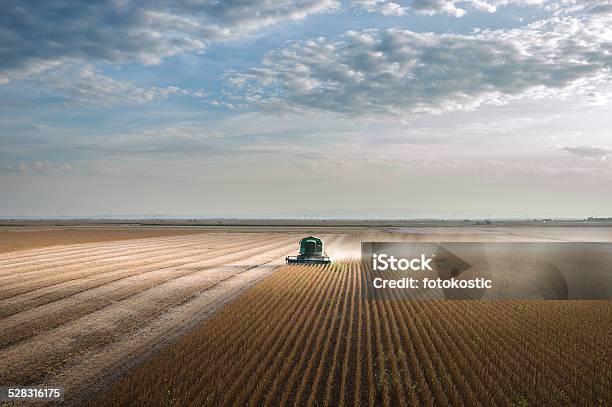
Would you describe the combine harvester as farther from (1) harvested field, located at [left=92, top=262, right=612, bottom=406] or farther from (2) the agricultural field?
(1) harvested field, located at [left=92, top=262, right=612, bottom=406]

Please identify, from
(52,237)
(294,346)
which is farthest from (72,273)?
(52,237)

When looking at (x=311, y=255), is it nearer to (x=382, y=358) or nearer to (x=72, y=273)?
(x=72, y=273)

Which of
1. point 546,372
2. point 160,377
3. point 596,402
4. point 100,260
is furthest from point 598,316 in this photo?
point 100,260

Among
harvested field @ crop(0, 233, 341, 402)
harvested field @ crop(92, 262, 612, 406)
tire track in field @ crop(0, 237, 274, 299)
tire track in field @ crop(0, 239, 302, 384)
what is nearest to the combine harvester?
harvested field @ crop(0, 233, 341, 402)

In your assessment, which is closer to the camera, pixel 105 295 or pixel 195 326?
pixel 195 326

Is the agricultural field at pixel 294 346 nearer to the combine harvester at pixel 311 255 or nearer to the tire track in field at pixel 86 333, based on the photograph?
the tire track in field at pixel 86 333

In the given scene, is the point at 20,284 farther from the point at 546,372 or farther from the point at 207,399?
the point at 546,372
